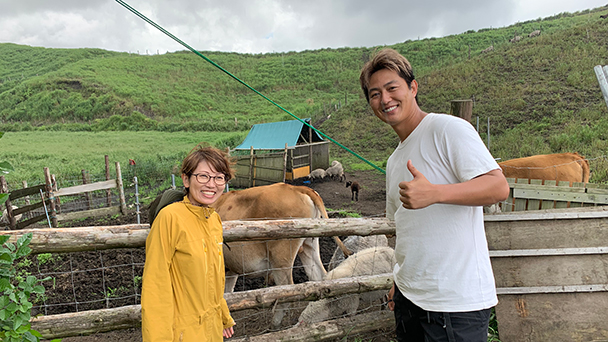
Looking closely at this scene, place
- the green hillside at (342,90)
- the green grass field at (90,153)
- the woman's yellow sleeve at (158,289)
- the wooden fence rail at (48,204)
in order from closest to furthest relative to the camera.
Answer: the woman's yellow sleeve at (158,289)
the wooden fence rail at (48,204)
the green grass field at (90,153)
the green hillside at (342,90)

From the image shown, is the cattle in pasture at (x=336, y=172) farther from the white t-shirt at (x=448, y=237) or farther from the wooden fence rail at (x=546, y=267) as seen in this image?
the white t-shirt at (x=448, y=237)

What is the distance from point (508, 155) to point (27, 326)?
17.4 metres

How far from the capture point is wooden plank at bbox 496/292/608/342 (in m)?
2.96

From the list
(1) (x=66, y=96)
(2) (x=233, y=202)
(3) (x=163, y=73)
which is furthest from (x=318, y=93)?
(2) (x=233, y=202)

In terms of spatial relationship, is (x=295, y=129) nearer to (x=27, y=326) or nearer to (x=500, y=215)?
(x=500, y=215)

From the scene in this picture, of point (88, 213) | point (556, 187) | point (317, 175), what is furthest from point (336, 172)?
point (556, 187)

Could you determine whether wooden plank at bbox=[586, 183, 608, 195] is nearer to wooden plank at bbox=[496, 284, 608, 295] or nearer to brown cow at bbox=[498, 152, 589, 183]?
wooden plank at bbox=[496, 284, 608, 295]

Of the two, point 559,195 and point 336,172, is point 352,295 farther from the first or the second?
point 336,172

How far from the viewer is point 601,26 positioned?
29.7 meters

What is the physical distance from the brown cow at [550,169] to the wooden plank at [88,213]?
1154cm

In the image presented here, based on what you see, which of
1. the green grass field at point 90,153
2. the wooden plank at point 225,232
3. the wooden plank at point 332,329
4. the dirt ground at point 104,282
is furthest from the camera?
the green grass field at point 90,153

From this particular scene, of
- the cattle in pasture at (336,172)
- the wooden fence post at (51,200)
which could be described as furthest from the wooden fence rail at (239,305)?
the cattle in pasture at (336,172)

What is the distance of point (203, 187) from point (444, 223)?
4.28 feet

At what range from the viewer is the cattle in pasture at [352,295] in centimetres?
385
